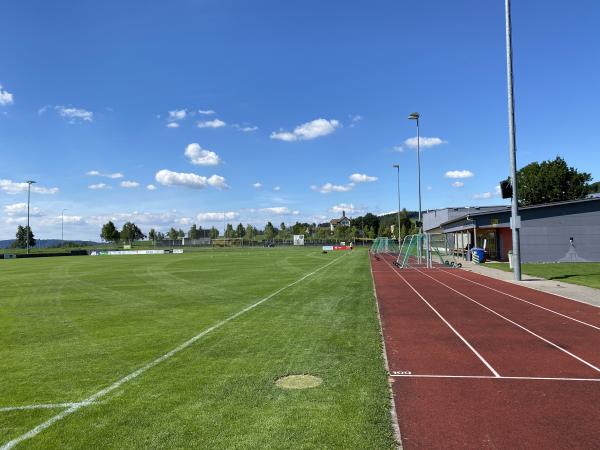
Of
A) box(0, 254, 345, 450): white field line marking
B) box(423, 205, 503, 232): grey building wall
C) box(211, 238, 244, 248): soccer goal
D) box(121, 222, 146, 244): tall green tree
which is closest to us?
box(0, 254, 345, 450): white field line marking

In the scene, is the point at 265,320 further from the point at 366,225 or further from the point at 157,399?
the point at 366,225

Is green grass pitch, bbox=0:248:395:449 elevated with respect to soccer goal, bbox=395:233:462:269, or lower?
lower

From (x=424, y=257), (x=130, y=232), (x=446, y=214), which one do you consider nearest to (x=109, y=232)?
(x=130, y=232)

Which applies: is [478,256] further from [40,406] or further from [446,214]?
[446,214]

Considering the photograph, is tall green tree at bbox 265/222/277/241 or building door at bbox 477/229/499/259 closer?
building door at bbox 477/229/499/259

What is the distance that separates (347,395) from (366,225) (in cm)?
15355

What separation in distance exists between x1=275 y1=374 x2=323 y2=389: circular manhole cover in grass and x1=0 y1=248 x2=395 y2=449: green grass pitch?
15cm

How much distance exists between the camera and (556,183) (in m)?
64.1

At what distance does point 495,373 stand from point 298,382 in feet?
9.69

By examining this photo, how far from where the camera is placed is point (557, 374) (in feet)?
21.2

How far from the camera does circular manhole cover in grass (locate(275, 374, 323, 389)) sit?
5.81m

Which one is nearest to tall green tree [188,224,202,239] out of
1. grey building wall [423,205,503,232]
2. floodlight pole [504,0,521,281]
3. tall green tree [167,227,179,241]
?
tall green tree [167,227,179,241]

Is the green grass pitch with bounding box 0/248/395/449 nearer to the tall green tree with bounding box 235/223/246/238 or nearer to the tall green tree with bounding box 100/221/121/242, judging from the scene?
the tall green tree with bounding box 100/221/121/242

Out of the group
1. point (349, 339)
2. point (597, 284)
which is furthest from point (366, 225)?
point (349, 339)
